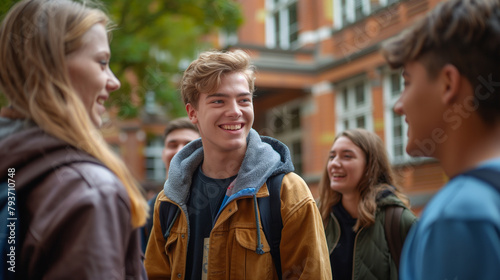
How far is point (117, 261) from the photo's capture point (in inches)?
50.1

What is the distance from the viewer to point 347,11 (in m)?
14.8

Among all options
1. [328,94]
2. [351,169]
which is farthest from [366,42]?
[351,169]

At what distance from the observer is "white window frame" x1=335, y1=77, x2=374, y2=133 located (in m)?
14.3

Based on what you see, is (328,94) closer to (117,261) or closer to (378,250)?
(378,250)

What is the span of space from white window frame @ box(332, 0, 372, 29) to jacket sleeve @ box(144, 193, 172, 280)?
1193cm

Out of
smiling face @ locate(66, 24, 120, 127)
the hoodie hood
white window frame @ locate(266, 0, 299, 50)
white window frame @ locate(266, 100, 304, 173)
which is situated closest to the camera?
smiling face @ locate(66, 24, 120, 127)

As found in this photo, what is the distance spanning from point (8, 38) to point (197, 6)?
9762mm

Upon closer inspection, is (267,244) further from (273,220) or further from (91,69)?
(91,69)

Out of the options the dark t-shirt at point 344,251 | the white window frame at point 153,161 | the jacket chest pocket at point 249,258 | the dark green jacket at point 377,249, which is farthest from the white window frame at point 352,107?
the jacket chest pocket at point 249,258

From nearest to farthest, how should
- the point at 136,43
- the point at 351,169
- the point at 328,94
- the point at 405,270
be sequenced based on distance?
the point at 405,270 < the point at 351,169 < the point at 136,43 < the point at 328,94

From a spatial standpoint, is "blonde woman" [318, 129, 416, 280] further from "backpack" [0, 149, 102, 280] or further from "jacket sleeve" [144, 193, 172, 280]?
"backpack" [0, 149, 102, 280]

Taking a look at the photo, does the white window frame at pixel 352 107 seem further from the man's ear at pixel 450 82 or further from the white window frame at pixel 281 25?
the man's ear at pixel 450 82

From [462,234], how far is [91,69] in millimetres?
1104

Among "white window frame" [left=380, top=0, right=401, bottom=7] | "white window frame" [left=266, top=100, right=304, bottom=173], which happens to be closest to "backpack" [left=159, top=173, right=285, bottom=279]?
"white window frame" [left=380, top=0, right=401, bottom=7]
